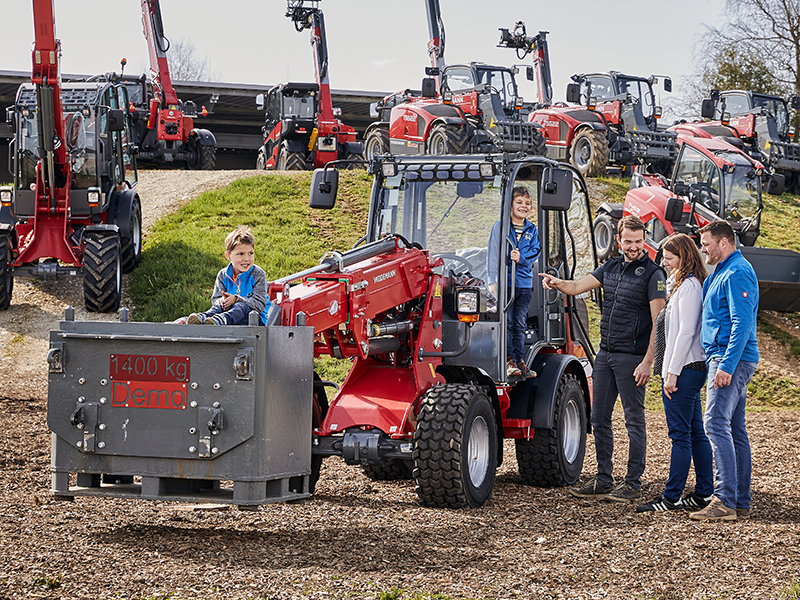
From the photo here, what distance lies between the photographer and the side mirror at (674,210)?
15.0 m

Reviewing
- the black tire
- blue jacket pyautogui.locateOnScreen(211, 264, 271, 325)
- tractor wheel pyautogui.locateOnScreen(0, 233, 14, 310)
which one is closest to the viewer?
blue jacket pyautogui.locateOnScreen(211, 264, 271, 325)

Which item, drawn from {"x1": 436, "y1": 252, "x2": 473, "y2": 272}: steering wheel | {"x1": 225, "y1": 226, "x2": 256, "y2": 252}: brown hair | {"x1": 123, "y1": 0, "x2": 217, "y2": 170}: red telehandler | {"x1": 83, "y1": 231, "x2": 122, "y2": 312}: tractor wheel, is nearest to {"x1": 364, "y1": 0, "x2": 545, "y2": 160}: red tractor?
{"x1": 123, "y1": 0, "x2": 217, "y2": 170}: red telehandler

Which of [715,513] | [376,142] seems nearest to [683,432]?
[715,513]

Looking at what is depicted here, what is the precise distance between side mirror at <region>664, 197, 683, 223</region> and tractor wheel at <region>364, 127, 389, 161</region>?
1036 centimetres

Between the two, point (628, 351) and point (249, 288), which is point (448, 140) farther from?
point (249, 288)

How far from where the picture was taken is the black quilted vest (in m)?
6.88

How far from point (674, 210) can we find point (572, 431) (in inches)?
320

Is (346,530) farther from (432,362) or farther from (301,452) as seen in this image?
(432,362)

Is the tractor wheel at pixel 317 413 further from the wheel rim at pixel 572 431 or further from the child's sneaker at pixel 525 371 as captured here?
the wheel rim at pixel 572 431

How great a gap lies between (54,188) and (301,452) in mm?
10062

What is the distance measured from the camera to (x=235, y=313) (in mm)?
5531

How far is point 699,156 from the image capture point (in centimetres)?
1705

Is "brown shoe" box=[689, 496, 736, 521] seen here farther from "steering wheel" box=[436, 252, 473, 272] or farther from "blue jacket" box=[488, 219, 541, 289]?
"steering wheel" box=[436, 252, 473, 272]

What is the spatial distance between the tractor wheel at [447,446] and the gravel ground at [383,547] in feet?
0.38
